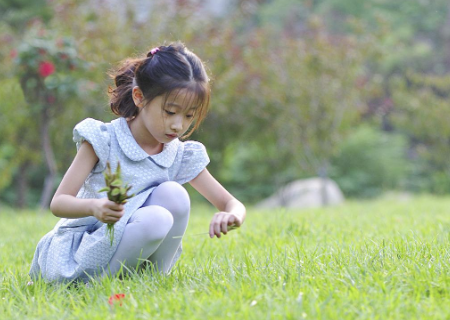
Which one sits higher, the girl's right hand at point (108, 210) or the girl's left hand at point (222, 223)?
the girl's right hand at point (108, 210)

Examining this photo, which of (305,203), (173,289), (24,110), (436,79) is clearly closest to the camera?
(173,289)

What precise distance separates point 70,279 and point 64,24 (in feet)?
25.1

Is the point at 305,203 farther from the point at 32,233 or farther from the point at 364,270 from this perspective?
the point at 364,270

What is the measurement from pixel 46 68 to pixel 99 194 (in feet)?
15.6

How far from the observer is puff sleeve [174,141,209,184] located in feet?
8.55

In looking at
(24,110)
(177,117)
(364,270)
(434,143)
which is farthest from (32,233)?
(434,143)

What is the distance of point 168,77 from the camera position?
2.34 meters

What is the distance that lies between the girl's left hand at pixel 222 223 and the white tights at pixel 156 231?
18 centimetres

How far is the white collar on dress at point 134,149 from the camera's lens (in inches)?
95.4

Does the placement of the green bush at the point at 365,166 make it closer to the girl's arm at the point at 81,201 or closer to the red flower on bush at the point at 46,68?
the red flower on bush at the point at 46,68

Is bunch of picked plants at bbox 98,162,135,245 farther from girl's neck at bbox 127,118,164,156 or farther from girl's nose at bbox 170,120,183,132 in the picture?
girl's neck at bbox 127,118,164,156

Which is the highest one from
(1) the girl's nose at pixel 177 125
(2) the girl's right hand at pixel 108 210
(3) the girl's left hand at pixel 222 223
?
(1) the girl's nose at pixel 177 125

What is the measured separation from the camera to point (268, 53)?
1014cm

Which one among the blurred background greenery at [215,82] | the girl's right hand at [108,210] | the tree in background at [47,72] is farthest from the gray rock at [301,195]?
the girl's right hand at [108,210]
